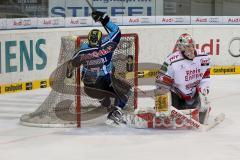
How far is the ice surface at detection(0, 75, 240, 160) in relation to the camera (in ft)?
21.9

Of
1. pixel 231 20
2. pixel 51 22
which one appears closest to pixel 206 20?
pixel 231 20

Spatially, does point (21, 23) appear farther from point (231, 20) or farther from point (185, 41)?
point (231, 20)

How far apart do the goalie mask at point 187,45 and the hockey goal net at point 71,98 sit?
1.05 metres

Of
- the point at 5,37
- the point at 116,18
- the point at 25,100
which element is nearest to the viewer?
the point at 25,100

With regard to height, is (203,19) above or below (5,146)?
above

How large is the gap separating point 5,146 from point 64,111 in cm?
172

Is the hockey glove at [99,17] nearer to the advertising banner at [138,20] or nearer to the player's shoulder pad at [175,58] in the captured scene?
the player's shoulder pad at [175,58]

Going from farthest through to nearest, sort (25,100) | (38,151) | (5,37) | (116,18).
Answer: (116,18) → (5,37) → (25,100) → (38,151)

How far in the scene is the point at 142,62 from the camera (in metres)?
14.7

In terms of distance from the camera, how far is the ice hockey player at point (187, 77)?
8312mm

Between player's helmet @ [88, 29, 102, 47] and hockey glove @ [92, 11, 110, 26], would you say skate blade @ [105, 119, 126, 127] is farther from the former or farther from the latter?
hockey glove @ [92, 11, 110, 26]

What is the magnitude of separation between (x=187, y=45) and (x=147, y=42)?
6.50 metres

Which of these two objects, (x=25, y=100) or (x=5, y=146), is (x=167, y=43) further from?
(x=5, y=146)

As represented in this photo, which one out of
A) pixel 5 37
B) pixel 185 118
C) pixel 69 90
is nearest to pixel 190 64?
pixel 185 118
